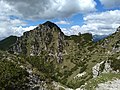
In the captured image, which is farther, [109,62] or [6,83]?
[109,62]

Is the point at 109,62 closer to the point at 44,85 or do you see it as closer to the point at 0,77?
the point at 44,85

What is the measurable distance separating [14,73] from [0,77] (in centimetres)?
334

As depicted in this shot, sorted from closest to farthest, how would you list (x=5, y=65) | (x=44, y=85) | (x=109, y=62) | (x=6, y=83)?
(x=6, y=83) < (x=5, y=65) < (x=44, y=85) < (x=109, y=62)

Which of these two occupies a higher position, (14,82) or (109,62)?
(14,82)

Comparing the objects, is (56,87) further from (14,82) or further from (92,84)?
(92,84)

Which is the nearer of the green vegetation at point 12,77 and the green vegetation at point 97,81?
the green vegetation at point 97,81

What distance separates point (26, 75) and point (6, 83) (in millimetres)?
6979

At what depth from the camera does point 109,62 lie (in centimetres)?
14262

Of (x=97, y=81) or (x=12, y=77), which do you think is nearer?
(x=97, y=81)

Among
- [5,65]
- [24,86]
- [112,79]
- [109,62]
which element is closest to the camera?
[112,79]

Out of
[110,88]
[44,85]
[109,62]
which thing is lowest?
[109,62]

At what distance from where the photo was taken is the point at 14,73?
4988 centimetres

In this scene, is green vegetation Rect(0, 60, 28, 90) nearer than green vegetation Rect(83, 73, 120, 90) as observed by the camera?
No

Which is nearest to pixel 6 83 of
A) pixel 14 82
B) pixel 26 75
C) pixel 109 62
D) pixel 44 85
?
pixel 14 82
